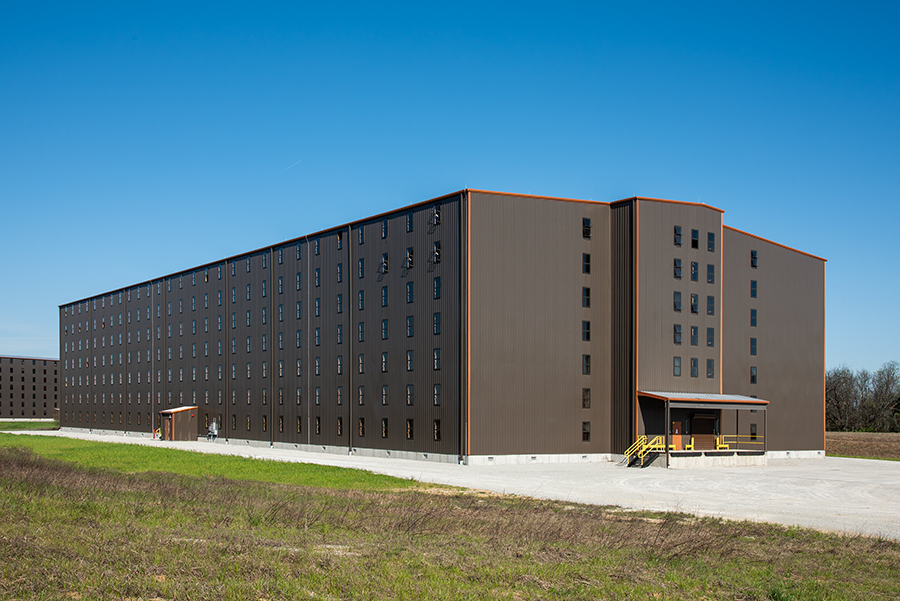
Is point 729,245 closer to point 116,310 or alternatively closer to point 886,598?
point 886,598

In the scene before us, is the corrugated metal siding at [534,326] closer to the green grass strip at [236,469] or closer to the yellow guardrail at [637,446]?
the yellow guardrail at [637,446]

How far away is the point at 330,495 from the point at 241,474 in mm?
10457

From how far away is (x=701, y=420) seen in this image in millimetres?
52938

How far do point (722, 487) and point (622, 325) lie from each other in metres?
17.5

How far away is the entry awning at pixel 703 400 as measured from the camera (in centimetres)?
4850

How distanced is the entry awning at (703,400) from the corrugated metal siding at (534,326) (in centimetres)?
389

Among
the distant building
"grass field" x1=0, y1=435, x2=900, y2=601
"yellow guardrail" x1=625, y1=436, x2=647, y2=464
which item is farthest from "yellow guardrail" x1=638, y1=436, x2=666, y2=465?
the distant building

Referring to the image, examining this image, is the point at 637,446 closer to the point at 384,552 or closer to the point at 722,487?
the point at 722,487

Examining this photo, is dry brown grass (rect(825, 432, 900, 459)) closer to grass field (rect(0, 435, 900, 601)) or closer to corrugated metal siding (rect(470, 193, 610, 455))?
corrugated metal siding (rect(470, 193, 610, 455))

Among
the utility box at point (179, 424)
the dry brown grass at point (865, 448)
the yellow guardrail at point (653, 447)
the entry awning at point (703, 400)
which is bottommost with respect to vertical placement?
the dry brown grass at point (865, 448)

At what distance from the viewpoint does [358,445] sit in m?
56.4

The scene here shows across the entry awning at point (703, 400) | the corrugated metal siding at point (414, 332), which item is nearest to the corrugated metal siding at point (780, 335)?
the entry awning at point (703, 400)

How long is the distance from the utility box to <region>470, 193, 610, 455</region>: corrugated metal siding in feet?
128

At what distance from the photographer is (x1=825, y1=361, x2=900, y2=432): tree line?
11738 centimetres
